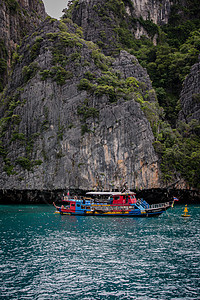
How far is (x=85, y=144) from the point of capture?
215 ft

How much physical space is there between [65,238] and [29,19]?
3714 inches

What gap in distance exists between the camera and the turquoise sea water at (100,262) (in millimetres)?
17312

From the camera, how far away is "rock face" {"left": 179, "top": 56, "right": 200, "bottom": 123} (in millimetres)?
76438

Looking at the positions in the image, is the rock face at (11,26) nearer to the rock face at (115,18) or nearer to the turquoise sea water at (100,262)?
the rock face at (115,18)

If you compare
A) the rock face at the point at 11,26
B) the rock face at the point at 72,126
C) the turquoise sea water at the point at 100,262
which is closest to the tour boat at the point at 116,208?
the turquoise sea water at the point at 100,262

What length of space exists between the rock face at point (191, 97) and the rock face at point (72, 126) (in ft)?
28.4

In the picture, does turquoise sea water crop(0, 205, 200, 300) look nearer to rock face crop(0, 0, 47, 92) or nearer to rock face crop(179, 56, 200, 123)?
rock face crop(179, 56, 200, 123)

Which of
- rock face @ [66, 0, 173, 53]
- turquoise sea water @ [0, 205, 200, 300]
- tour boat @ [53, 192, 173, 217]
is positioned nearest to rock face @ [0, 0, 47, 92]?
rock face @ [66, 0, 173, 53]

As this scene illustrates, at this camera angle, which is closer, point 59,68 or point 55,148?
point 55,148

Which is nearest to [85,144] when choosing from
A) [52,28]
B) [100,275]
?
[52,28]

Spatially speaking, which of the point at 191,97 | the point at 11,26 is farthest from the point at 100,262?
the point at 11,26

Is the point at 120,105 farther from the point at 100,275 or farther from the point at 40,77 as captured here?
the point at 100,275

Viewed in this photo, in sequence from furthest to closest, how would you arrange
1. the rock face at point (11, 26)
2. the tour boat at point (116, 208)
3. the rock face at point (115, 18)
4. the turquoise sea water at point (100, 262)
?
1. the rock face at point (11, 26)
2. the rock face at point (115, 18)
3. the tour boat at point (116, 208)
4. the turquoise sea water at point (100, 262)

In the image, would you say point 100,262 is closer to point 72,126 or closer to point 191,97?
point 72,126
